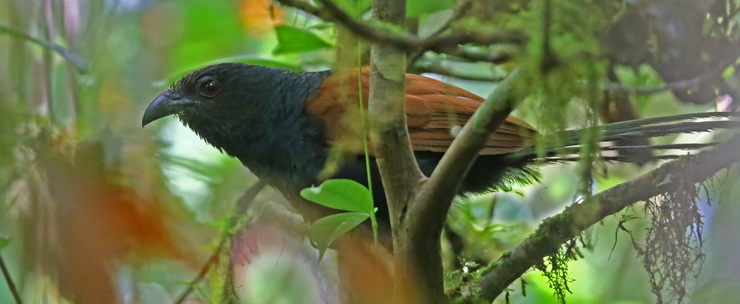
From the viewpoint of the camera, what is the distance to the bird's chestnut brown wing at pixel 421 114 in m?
2.74

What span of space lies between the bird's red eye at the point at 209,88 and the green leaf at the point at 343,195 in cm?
150

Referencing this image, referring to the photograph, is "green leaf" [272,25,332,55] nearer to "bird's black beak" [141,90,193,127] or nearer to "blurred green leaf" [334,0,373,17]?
"bird's black beak" [141,90,193,127]

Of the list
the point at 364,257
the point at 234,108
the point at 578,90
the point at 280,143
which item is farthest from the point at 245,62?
the point at 578,90

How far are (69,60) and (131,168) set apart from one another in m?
1.43

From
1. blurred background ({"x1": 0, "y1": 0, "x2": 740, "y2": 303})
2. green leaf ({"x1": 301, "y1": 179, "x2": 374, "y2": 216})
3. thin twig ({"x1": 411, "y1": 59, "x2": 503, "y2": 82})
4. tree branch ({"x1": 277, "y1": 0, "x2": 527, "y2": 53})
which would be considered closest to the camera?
blurred background ({"x1": 0, "y1": 0, "x2": 740, "y2": 303})

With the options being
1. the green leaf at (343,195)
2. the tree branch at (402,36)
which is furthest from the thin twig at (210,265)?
the tree branch at (402,36)

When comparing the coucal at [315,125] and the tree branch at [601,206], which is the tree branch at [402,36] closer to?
the tree branch at [601,206]

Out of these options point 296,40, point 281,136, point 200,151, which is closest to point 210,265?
point 281,136

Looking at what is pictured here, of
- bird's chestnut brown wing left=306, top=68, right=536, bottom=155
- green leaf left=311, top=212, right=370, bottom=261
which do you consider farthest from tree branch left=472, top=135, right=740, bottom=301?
bird's chestnut brown wing left=306, top=68, right=536, bottom=155

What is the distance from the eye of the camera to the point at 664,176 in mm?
2078

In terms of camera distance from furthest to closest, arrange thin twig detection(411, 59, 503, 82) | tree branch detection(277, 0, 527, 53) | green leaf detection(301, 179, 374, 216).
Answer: thin twig detection(411, 59, 503, 82) < green leaf detection(301, 179, 374, 216) < tree branch detection(277, 0, 527, 53)

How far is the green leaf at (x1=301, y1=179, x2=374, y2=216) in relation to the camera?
1.98 meters

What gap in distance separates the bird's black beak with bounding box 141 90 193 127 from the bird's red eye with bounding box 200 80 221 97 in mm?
79

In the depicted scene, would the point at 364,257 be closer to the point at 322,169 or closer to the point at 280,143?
the point at 322,169
